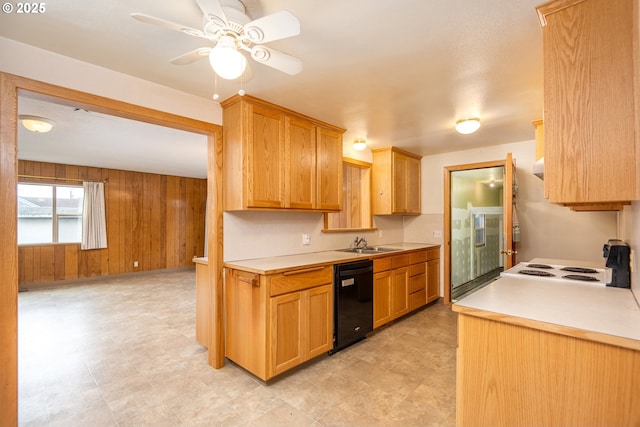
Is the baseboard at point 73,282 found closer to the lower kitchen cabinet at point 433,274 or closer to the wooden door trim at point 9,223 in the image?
the wooden door trim at point 9,223

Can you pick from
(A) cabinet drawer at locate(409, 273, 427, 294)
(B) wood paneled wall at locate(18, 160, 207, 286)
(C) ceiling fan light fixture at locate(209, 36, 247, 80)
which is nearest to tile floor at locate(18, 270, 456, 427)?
(A) cabinet drawer at locate(409, 273, 427, 294)

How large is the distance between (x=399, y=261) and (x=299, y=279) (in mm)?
1662

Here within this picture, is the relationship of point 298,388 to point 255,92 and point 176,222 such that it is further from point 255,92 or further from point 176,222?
point 176,222

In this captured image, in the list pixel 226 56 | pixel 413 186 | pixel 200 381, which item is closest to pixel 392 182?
pixel 413 186

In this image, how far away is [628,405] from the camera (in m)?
0.97

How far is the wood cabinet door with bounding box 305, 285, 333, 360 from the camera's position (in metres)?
2.52

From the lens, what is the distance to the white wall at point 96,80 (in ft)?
5.54

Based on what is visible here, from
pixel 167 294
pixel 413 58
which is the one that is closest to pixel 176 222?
pixel 167 294

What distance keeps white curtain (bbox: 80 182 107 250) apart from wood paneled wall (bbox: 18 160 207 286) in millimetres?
145

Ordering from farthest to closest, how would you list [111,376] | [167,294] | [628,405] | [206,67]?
[167,294] < [111,376] < [206,67] < [628,405]

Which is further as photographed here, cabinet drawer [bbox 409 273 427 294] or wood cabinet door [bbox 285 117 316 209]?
cabinet drawer [bbox 409 273 427 294]

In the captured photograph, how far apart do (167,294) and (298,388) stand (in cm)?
386

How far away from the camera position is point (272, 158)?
2600 millimetres

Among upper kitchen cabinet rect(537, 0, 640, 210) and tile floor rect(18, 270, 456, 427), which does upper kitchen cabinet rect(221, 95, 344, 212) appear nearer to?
tile floor rect(18, 270, 456, 427)
